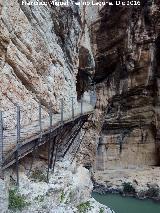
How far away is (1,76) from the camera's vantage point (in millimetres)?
12188

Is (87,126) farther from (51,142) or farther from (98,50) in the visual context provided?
(51,142)

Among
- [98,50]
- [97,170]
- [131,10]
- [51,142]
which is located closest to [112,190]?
[97,170]

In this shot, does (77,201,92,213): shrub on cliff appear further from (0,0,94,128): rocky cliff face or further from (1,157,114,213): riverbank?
(0,0,94,128): rocky cliff face

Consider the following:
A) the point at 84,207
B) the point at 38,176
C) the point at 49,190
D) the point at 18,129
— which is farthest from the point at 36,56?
the point at 84,207

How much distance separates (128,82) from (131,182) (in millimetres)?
6814

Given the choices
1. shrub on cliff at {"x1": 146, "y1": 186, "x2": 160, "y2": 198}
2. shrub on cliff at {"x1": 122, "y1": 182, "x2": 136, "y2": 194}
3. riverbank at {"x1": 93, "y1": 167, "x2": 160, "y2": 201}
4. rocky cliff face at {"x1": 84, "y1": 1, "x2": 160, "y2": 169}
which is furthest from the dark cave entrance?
shrub on cliff at {"x1": 146, "y1": 186, "x2": 160, "y2": 198}

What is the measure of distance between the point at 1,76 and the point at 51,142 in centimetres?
311

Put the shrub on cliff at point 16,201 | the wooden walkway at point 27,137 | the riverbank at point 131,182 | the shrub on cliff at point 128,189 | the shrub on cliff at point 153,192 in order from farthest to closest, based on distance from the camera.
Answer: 1. the shrub on cliff at point 128,189
2. the riverbank at point 131,182
3. the shrub on cliff at point 153,192
4. the shrub on cliff at point 16,201
5. the wooden walkway at point 27,137

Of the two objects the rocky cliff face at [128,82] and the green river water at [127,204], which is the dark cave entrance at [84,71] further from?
the green river water at [127,204]

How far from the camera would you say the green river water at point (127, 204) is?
2491 centimetres

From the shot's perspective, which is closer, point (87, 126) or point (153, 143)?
point (87, 126)

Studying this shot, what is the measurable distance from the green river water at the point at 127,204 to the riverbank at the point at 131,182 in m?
0.40

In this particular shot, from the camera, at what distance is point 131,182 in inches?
1101

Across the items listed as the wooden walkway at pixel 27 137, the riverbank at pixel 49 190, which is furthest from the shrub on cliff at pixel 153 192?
the wooden walkway at pixel 27 137
